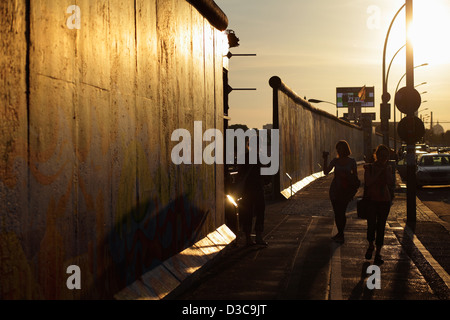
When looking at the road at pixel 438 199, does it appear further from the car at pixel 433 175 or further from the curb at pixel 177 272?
the curb at pixel 177 272

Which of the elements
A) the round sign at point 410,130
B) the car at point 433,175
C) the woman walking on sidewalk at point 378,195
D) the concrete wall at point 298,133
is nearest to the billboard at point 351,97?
the concrete wall at point 298,133

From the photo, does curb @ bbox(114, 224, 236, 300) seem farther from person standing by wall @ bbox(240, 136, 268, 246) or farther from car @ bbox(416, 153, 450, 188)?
car @ bbox(416, 153, 450, 188)

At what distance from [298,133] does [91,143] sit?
22.0 m

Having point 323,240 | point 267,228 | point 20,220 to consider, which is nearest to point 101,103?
point 20,220

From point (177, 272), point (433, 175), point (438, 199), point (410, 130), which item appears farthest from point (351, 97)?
point (177, 272)

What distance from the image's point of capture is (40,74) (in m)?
4.49

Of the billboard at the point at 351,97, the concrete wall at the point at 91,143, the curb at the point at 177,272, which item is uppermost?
the billboard at the point at 351,97

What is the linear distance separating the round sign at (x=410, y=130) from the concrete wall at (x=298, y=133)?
6.11 meters

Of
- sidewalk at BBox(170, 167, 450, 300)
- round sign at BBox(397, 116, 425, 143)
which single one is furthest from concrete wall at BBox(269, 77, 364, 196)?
sidewalk at BBox(170, 167, 450, 300)

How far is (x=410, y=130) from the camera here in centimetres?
1548

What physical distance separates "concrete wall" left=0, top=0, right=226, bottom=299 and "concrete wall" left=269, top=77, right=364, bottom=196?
12.9 m

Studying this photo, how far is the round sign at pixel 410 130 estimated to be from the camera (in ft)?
50.8

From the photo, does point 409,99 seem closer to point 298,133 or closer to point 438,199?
point 438,199
